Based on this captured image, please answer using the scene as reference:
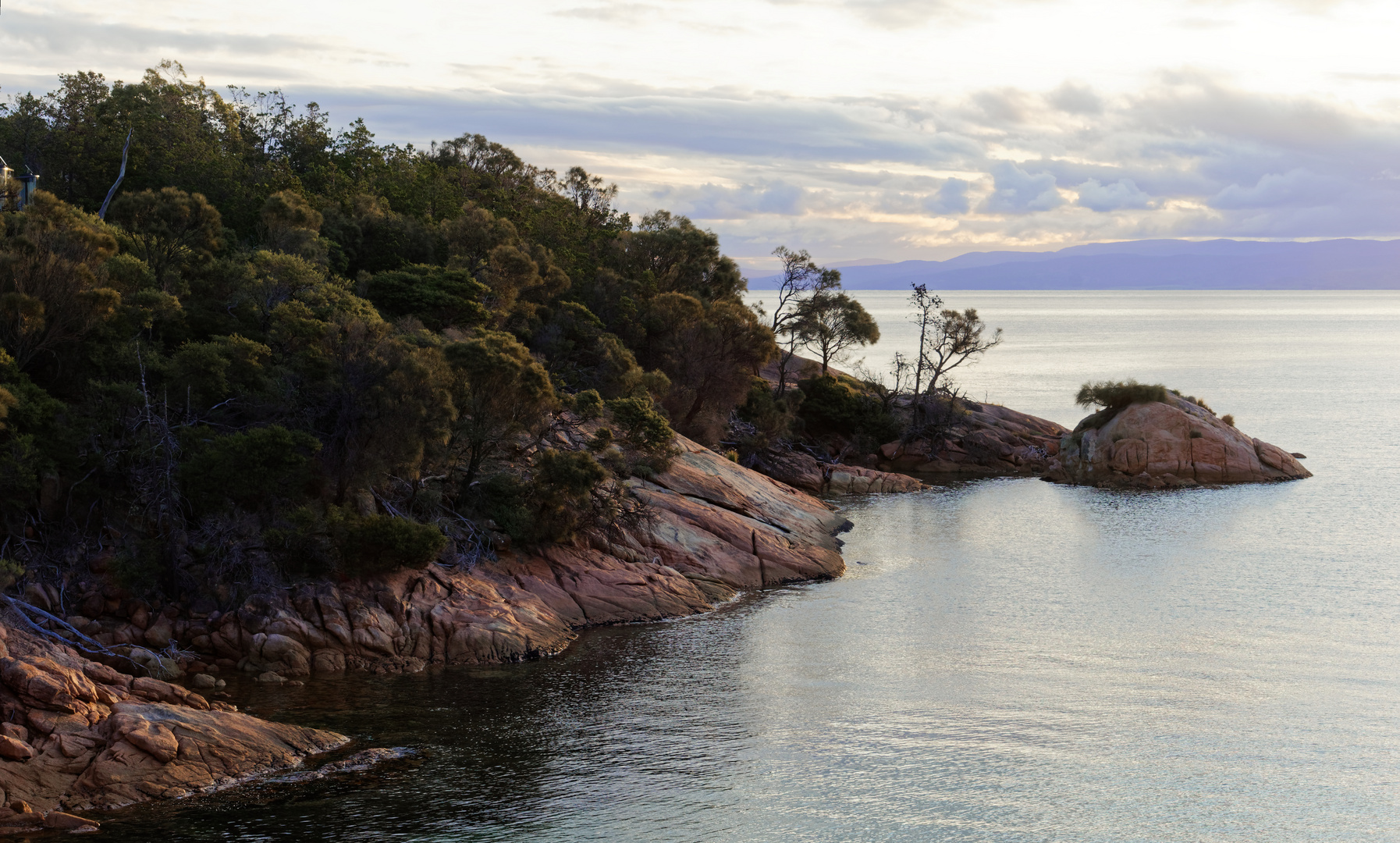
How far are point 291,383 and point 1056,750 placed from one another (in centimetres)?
2926

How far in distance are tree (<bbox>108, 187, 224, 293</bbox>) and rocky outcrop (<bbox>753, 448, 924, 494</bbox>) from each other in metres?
35.2

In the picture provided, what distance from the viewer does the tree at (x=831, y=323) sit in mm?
90250

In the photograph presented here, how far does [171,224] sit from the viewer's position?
55.0m

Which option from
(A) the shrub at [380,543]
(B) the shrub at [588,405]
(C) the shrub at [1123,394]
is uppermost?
(C) the shrub at [1123,394]

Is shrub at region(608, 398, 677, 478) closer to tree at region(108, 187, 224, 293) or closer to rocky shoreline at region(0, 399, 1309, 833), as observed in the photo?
rocky shoreline at region(0, 399, 1309, 833)

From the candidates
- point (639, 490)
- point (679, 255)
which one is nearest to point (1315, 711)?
point (639, 490)

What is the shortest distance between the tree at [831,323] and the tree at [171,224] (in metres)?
46.9

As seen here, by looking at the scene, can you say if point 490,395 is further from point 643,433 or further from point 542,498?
point 643,433

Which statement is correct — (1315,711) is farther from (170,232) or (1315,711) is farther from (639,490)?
(170,232)

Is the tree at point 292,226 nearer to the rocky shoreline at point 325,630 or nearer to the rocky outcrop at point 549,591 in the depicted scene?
the rocky shoreline at point 325,630

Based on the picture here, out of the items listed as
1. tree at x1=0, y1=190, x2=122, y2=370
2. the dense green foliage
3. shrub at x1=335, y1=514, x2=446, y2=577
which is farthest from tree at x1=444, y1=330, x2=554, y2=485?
tree at x1=0, y1=190, x2=122, y2=370

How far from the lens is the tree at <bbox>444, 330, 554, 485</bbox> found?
142 ft

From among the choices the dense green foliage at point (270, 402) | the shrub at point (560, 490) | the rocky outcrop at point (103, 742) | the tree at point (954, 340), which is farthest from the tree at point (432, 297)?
the tree at point (954, 340)

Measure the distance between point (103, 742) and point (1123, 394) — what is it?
221 ft
